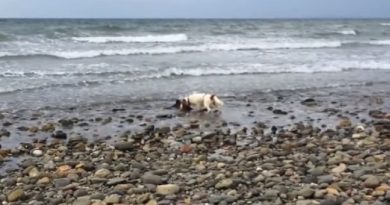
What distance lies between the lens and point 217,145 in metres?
8.30

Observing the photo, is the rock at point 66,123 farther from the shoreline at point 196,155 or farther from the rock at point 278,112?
the rock at point 278,112

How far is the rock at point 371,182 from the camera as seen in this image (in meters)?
6.06

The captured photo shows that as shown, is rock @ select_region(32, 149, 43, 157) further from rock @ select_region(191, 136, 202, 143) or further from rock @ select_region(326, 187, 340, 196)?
rock @ select_region(326, 187, 340, 196)

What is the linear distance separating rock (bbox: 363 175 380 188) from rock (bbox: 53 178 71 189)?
11.2 ft

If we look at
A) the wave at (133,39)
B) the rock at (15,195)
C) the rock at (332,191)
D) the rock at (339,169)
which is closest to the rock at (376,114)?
the rock at (339,169)

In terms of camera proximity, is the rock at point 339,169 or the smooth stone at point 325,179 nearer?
the smooth stone at point 325,179

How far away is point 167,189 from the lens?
237 inches

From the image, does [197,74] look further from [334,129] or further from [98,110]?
[334,129]

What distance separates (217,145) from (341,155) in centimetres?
186

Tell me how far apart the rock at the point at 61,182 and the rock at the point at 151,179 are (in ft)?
2.90

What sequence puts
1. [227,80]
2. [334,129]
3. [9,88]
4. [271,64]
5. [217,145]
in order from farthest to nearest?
[271,64] < [227,80] < [9,88] < [334,129] < [217,145]

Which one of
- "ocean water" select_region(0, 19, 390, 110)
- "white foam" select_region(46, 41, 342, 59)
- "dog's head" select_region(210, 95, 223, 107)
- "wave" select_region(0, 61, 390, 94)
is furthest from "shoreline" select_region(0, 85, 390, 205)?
"white foam" select_region(46, 41, 342, 59)

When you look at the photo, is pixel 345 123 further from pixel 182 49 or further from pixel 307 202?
pixel 182 49

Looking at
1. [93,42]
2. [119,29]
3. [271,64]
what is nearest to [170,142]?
[271,64]
